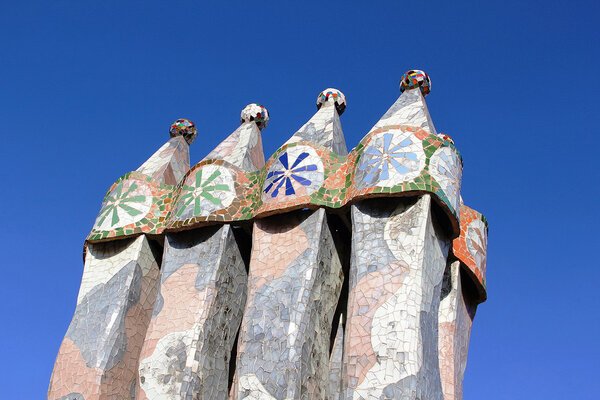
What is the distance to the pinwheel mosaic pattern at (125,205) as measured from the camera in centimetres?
Result: 1023

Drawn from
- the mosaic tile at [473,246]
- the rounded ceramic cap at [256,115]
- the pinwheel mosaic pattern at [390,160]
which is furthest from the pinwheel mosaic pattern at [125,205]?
the mosaic tile at [473,246]

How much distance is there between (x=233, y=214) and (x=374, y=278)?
1.97m

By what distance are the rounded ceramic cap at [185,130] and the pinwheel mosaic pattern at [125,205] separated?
1.36 meters

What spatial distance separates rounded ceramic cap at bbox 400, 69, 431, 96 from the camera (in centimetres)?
1012

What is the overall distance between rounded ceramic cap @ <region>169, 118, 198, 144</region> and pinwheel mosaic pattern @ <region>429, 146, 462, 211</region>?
4071mm

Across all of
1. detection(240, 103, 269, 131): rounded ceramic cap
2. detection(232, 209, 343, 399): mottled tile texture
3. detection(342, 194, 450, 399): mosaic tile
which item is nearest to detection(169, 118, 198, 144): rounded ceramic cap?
detection(240, 103, 269, 131): rounded ceramic cap

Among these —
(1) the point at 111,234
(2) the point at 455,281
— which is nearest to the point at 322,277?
A: (2) the point at 455,281

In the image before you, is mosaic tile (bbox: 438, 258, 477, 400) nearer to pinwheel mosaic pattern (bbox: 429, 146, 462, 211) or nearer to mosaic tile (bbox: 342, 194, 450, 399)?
mosaic tile (bbox: 342, 194, 450, 399)

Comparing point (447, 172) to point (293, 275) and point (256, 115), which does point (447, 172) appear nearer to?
point (293, 275)

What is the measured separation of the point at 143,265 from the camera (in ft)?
32.7

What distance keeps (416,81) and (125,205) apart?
3.63m

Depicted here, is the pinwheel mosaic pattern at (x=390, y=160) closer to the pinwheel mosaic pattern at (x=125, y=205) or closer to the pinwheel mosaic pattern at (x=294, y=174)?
the pinwheel mosaic pattern at (x=294, y=174)

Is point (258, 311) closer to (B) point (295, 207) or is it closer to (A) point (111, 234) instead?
(B) point (295, 207)

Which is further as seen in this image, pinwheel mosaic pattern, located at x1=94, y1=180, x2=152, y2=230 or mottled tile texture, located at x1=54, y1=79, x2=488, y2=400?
pinwheel mosaic pattern, located at x1=94, y1=180, x2=152, y2=230
